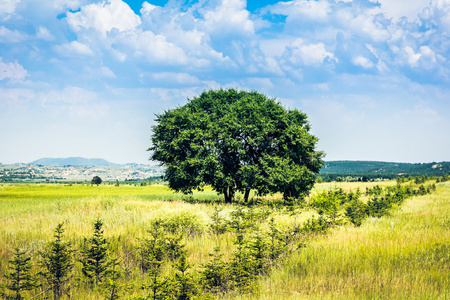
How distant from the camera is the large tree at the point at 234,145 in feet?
94.1

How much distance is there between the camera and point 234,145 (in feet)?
92.9

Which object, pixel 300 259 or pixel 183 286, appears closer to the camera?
pixel 183 286

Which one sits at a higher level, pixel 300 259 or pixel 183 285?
pixel 183 285

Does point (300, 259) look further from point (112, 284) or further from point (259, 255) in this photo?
point (112, 284)

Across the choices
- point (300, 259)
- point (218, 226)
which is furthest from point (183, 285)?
point (218, 226)

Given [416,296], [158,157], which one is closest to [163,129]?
[158,157]

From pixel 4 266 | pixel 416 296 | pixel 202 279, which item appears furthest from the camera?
pixel 4 266

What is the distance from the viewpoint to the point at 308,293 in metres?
6.95

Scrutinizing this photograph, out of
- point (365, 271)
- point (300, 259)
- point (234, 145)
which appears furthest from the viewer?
point (234, 145)

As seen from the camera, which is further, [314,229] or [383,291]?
[314,229]

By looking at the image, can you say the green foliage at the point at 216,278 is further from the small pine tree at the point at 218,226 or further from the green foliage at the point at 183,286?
the small pine tree at the point at 218,226

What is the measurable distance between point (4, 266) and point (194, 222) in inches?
302

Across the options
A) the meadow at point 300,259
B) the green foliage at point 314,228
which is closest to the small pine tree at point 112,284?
the meadow at point 300,259

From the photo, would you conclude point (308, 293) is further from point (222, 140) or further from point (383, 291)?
point (222, 140)
